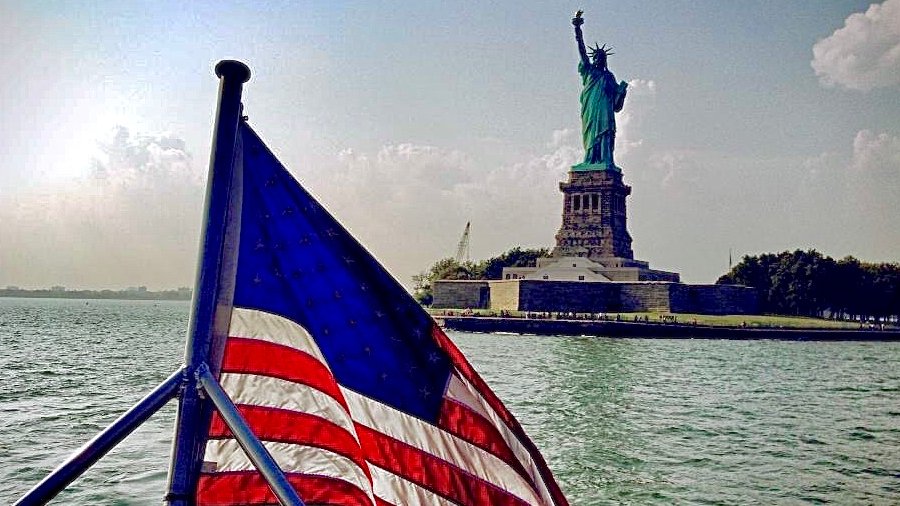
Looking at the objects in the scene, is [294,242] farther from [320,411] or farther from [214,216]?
[320,411]

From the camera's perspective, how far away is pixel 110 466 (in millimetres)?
10383

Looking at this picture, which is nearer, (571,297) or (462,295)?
(571,297)

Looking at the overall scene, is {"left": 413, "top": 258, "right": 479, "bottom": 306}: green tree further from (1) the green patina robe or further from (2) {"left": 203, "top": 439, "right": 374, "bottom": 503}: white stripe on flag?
(2) {"left": 203, "top": 439, "right": 374, "bottom": 503}: white stripe on flag

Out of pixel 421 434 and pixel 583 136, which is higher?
pixel 583 136

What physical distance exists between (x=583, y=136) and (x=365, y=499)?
57.6m

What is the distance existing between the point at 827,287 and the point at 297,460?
219 ft

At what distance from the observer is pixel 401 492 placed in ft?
8.59

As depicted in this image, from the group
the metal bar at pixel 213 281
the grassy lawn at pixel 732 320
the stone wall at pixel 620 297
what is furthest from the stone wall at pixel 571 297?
the metal bar at pixel 213 281

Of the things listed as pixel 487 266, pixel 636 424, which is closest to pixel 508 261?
pixel 487 266

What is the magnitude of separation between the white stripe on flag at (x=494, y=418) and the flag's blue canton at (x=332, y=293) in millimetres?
46

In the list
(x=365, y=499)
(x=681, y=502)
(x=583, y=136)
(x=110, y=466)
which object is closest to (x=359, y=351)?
(x=365, y=499)

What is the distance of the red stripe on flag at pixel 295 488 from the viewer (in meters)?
2.73

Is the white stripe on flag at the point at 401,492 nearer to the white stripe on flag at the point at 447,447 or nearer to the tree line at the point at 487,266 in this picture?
the white stripe on flag at the point at 447,447

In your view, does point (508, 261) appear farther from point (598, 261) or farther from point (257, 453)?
point (257, 453)
